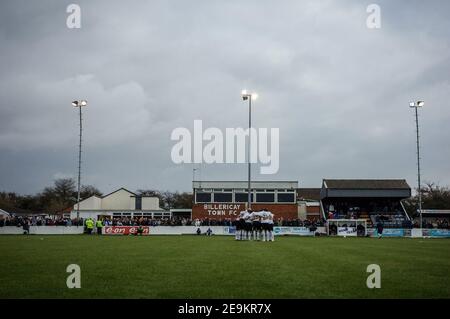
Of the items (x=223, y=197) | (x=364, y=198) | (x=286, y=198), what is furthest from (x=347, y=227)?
(x=223, y=197)

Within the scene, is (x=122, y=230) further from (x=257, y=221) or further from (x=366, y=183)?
(x=366, y=183)

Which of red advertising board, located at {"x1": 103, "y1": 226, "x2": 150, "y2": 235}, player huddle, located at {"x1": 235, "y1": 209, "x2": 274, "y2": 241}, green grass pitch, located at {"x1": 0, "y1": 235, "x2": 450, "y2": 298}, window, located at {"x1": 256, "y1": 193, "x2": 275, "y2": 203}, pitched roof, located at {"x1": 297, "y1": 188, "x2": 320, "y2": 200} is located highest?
pitched roof, located at {"x1": 297, "y1": 188, "x2": 320, "y2": 200}

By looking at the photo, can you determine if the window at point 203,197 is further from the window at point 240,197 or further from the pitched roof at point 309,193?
the pitched roof at point 309,193

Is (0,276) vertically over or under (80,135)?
under

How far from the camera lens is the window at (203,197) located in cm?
7444

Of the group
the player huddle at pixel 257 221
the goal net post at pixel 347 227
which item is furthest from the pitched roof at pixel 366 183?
the player huddle at pixel 257 221

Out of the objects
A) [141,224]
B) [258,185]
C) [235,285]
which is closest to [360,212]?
[258,185]

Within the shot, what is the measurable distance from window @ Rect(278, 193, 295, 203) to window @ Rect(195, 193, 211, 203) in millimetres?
10649

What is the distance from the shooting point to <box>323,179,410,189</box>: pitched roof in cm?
A: 7575

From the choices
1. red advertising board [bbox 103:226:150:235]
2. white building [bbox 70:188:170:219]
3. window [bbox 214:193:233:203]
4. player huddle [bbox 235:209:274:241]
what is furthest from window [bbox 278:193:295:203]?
player huddle [bbox 235:209:274:241]

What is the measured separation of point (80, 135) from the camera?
178ft

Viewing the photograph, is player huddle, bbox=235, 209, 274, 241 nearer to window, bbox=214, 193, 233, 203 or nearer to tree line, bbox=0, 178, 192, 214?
window, bbox=214, 193, 233, 203

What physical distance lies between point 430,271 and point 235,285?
6.11 meters
